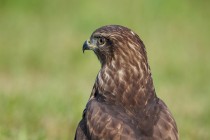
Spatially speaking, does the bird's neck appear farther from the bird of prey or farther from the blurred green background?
the blurred green background

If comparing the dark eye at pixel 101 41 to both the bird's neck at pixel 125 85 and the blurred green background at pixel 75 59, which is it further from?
the blurred green background at pixel 75 59

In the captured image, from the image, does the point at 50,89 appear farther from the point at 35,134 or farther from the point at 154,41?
the point at 154,41

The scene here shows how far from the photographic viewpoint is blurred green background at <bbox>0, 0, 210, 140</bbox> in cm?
1012

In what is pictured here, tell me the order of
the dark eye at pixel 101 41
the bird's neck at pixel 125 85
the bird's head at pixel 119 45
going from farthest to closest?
the dark eye at pixel 101 41
the bird's head at pixel 119 45
the bird's neck at pixel 125 85

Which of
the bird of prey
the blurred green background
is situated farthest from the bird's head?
the blurred green background

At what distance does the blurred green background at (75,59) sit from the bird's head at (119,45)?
4.41 feet

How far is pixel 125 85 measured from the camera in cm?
755

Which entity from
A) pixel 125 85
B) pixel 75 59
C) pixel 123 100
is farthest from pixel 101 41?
pixel 75 59

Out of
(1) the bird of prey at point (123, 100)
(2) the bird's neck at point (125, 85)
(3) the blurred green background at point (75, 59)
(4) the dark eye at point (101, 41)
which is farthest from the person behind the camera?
(3) the blurred green background at point (75, 59)

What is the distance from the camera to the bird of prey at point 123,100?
703 cm

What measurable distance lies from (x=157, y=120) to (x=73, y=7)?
28.3 ft

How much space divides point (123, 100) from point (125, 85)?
0.16 meters

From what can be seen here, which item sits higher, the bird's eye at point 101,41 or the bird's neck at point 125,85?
the bird's eye at point 101,41

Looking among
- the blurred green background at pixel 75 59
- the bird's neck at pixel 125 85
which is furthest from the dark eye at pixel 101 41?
the blurred green background at pixel 75 59
